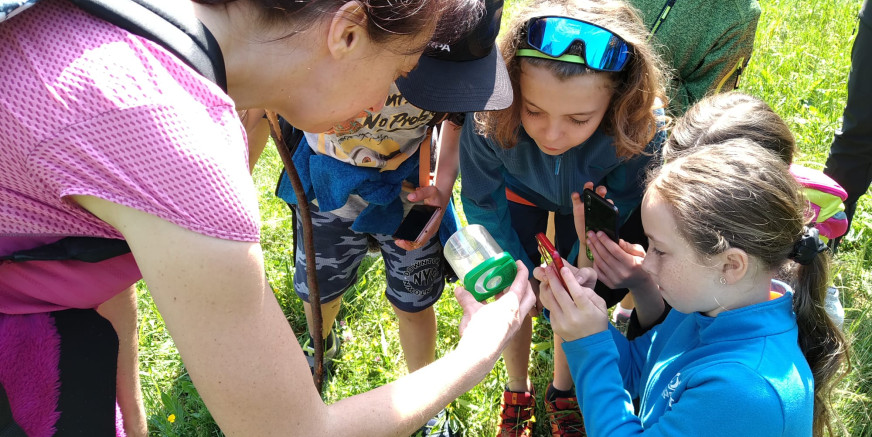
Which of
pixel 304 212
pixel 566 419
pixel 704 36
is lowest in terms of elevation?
pixel 566 419

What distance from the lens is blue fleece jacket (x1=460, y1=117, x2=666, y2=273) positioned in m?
2.15

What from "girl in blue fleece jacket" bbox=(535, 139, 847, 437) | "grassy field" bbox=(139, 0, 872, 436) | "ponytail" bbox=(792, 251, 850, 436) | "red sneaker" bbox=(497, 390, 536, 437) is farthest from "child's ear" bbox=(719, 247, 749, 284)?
"red sneaker" bbox=(497, 390, 536, 437)

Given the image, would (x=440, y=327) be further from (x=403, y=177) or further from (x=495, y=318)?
(x=495, y=318)

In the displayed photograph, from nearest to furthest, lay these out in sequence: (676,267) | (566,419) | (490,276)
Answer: (676,267), (490,276), (566,419)

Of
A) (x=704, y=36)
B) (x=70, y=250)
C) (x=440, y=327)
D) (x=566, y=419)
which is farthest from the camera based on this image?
(x=440, y=327)

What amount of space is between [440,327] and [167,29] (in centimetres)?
221

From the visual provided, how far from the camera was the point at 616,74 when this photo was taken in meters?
1.99

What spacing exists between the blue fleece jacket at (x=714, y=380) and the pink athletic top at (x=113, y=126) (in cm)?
106

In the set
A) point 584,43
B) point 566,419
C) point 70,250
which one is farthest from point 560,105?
point 70,250

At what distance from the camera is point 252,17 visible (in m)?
1.12

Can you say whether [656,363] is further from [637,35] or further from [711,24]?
[711,24]

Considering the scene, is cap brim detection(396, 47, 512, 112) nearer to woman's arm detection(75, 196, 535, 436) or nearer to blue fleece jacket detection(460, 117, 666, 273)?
blue fleece jacket detection(460, 117, 666, 273)

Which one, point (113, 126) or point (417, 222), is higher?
point (113, 126)

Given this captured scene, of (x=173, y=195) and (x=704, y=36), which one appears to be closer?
(x=173, y=195)
